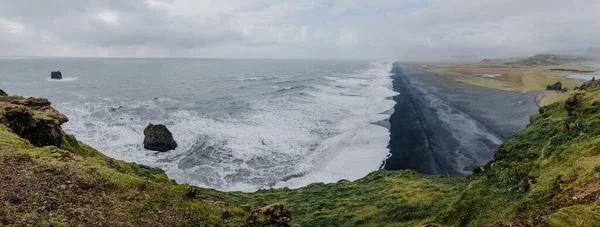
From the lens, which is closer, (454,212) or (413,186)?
(454,212)

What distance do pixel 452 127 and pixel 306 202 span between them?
31.8 meters

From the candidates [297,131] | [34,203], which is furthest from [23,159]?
[297,131]

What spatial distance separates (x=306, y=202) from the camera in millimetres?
18750

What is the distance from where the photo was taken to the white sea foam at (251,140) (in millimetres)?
28578

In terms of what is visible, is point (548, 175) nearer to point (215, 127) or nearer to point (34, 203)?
point (34, 203)

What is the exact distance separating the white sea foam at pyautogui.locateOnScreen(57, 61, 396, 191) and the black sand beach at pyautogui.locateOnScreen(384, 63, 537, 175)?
2.41 meters

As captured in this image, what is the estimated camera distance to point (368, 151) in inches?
1350

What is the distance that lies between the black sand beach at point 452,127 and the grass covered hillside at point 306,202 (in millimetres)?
13329

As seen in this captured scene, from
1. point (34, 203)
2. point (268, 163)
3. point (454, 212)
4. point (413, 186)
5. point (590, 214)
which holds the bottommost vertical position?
point (268, 163)

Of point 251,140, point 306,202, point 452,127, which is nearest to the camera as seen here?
point 306,202

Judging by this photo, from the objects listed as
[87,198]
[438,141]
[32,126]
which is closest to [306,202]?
[87,198]

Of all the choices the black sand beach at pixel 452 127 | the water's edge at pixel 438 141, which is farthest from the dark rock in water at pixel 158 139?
the black sand beach at pixel 452 127

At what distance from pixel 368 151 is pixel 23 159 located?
90.9 feet

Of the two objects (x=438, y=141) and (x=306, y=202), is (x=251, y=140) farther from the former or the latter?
(x=438, y=141)
